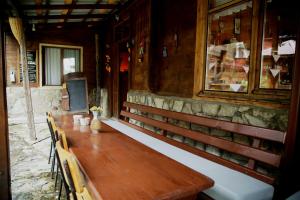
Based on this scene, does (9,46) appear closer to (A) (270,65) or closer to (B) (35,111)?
(B) (35,111)

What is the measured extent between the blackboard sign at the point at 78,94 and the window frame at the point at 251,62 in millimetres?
5687

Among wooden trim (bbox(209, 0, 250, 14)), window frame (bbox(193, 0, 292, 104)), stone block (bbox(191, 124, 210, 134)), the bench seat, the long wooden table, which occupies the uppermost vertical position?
wooden trim (bbox(209, 0, 250, 14))

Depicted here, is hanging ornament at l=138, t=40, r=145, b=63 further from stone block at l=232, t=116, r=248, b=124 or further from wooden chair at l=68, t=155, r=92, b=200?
wooden chair at l=68, t=155, r=92, b=200

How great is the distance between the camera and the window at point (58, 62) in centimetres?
816

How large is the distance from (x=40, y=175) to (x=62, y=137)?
6.64 feet

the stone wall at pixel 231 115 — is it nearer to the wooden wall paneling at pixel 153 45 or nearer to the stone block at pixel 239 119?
the stone block at pixel 239 119

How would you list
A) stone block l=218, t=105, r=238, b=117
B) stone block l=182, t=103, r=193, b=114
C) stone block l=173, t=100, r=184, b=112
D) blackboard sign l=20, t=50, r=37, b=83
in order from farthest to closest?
blackboard sign l=20, t=50, r=37, b=83 < stone block l=173, t=100, r=184, b=112 < stone block l=182, t=103, r=193, b=114 < stone block l=218, t=105, r=238, b=117

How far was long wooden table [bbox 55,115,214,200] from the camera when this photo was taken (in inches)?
48.3

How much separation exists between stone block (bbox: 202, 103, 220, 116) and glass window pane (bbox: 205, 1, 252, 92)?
28cm

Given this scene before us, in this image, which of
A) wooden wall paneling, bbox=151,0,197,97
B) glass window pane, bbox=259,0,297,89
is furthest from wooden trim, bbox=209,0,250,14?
wooden wall paneling, bbox=151,0,197,97

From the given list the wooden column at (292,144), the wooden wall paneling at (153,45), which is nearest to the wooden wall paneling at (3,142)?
the wooden column at (292,144)

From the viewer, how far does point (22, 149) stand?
475 centimetres

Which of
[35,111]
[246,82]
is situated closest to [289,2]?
[246,82]

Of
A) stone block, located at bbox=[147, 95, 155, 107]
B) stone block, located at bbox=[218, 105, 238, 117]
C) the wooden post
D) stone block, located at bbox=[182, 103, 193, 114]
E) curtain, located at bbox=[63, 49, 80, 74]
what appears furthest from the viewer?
curtain, located at bbox=[63, 49, 80, 74]
